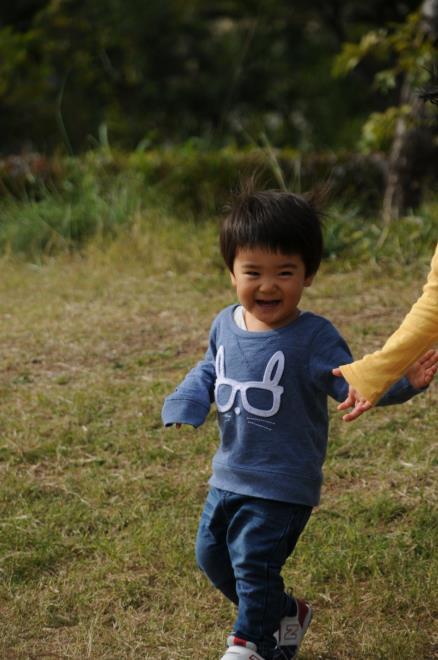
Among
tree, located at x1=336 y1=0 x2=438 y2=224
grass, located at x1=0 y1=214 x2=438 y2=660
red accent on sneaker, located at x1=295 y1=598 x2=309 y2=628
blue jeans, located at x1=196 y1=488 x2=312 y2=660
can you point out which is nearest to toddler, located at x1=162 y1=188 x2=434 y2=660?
blue jeans, located at x1=196 y1=488 x2=312 y2=660

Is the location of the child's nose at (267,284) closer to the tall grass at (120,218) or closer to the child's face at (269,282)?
the child's face at (269,282)

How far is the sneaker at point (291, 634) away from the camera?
3006 mm

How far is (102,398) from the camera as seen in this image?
16.5 ft

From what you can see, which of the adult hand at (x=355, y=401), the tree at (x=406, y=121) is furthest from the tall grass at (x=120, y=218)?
the adult hand at (x=355, y=401)

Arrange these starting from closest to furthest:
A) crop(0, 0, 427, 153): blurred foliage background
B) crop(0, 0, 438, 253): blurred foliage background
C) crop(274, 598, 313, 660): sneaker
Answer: crop(274, 598, 313, 660): sneaker
crop(0, 0, 438, 253): blurred foliage background
crop(0, 0, 427, 153): blurred foliage background

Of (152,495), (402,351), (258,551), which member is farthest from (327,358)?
(152,495)

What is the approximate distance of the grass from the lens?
334cm

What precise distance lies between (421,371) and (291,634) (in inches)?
34.6

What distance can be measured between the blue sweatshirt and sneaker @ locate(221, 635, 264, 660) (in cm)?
40

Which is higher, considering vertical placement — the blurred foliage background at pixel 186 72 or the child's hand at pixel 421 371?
the child's hand at pixel 421 371

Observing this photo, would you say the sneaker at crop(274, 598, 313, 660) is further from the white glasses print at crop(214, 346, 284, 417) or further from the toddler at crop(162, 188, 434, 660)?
the white glasses print at crop(214, 346, 284, 417)

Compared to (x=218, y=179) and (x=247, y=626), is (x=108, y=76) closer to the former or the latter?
(x=218, y=179)

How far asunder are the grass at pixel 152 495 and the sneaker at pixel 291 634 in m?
0.16

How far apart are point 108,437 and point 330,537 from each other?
4.04 ft
